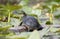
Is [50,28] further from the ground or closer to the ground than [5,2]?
closer to the ground

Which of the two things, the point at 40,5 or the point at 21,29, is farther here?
the point at 40,5

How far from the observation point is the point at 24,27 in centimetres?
107

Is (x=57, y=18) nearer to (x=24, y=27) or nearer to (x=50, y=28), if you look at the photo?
(x=50, y=28)

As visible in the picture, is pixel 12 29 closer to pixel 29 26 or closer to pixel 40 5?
pixel 29 26

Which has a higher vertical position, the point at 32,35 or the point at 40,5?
the point at 40,5

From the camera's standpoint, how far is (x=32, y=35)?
1.01 meters

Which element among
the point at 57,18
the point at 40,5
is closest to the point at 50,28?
the point at 57,18

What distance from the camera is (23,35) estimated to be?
3.36 feet

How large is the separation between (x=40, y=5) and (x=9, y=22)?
0.27m

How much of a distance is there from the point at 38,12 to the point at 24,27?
0.15 metres

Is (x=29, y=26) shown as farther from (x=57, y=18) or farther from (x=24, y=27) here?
(x=57, y=18)

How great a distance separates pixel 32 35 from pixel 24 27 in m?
0.09

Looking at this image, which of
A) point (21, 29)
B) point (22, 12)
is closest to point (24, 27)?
point (21, 29)

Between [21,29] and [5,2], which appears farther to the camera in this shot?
[5,2]
